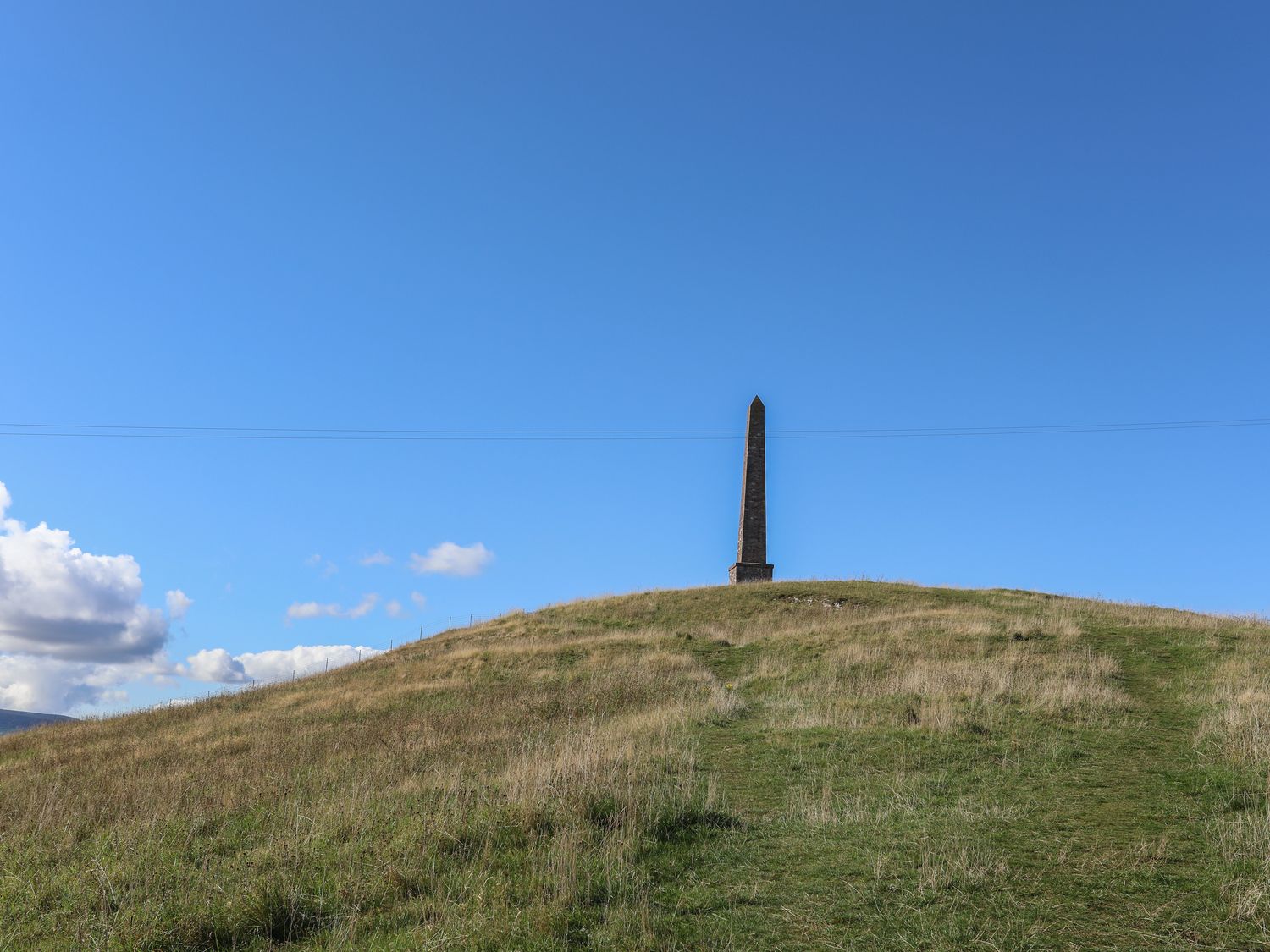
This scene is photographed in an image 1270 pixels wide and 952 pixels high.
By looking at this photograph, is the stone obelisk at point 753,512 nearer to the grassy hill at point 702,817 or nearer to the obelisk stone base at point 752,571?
the obelisk stone base at point 752,571

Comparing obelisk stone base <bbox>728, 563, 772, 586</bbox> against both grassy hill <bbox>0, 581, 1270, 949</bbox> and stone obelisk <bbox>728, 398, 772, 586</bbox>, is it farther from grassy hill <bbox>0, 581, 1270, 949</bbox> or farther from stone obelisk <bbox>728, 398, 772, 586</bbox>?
grassy hill <bbox>0, 581, 1270, 949</bbox>

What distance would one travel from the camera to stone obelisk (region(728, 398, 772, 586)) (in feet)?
158

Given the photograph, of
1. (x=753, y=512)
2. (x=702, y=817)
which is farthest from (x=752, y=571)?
(x=702, y=817)

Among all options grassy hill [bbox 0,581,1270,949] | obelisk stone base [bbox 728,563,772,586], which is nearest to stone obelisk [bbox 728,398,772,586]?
obelisk stone base [bbox 728,563,772,586]

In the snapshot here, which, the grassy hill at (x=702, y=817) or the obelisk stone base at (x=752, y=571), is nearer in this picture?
the grassy hill at (x=702, y=817)

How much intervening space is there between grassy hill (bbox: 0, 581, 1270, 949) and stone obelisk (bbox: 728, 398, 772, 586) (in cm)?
2653

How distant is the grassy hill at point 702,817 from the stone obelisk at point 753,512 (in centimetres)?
2653

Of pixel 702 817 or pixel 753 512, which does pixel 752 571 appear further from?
pixel 702 817

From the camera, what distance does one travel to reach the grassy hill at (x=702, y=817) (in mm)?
6832

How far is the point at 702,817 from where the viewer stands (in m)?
9.40

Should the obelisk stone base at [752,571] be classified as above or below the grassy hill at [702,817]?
above

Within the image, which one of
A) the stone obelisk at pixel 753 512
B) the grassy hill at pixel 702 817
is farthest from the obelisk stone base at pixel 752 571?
the grassy hill at pixel 702 817

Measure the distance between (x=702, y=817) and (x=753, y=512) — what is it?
40354 millimetres

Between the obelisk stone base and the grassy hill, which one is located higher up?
the obelisk stone base
